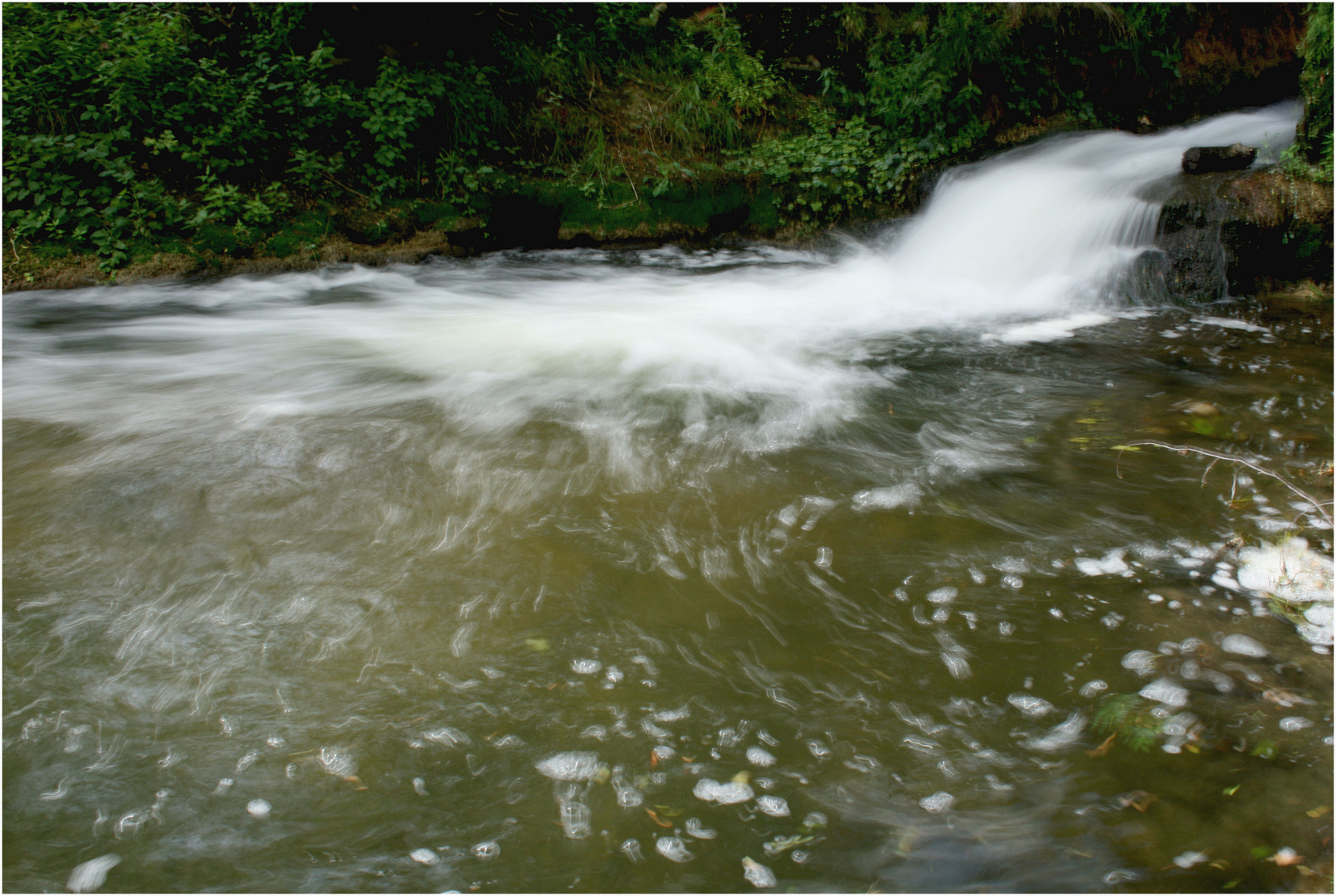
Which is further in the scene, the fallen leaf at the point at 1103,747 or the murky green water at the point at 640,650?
the fallen leaf at the point at 1103,747

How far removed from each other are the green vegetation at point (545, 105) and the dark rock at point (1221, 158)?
0.39 m

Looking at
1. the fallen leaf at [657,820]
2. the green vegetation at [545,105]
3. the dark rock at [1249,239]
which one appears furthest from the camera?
the green vegetation at [545,105]

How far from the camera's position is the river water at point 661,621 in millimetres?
1811

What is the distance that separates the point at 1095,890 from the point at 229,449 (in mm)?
3687

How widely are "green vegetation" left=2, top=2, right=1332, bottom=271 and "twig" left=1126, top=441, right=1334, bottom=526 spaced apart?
398cm

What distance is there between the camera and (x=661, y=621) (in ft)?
8.15

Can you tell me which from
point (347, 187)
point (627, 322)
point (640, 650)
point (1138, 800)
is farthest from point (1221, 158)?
point (347, 187)

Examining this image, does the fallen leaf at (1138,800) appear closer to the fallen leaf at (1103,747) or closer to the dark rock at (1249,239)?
the fallen leaf at (1103,747)

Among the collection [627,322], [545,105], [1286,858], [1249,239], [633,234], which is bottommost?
[1286,858]

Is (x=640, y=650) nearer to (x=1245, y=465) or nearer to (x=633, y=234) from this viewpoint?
(x=1245, y=465)

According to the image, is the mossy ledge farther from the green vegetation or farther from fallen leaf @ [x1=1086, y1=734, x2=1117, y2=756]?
fallen leaf @ [x1=1086, y1=734, x2=1117, y2=756]

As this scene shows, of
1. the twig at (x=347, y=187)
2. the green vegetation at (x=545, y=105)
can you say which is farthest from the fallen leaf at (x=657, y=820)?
the twig at (x=347, y=187)

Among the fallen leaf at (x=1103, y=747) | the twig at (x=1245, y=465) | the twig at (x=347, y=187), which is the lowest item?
the fallen leaf at (x=1103, y=747)

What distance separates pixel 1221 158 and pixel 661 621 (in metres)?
6.33
